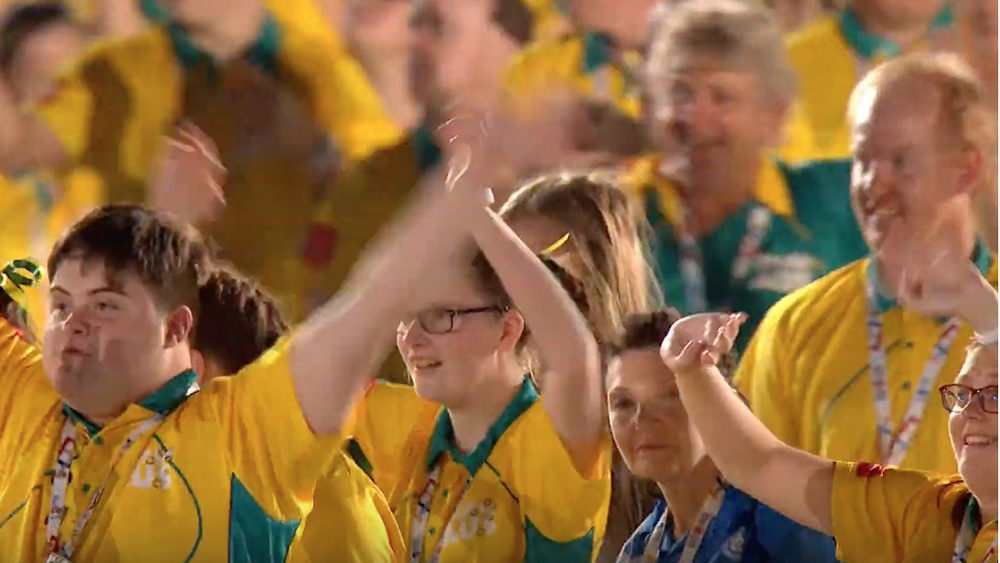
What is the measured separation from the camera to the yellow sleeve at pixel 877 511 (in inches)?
71.8

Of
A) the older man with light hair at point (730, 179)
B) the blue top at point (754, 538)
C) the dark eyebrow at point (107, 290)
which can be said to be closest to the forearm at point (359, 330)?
the dark eyebrow at point (107, 290)

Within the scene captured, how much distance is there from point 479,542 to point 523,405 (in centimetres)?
17

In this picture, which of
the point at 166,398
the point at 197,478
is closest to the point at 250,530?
the point at 197,478

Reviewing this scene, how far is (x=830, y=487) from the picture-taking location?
187 centimetres

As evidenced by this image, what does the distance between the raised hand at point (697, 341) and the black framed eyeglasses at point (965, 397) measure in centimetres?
25

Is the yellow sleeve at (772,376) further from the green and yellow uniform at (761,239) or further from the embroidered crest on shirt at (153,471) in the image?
the embroidered crest on shirt at (153,471)

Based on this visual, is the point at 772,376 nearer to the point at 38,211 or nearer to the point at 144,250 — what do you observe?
the point at 144,250

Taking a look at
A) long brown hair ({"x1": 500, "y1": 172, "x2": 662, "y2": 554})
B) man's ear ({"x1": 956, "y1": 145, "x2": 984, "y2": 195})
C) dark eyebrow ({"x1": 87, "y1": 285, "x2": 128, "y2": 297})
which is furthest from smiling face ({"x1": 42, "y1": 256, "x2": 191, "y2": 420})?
man's ear ({"x1": 956, "y1": 145, "x2": 984, "y2": 195})

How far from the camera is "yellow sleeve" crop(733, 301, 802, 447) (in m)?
2.06

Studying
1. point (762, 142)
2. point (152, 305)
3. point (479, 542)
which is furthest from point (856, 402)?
point (152, 305)

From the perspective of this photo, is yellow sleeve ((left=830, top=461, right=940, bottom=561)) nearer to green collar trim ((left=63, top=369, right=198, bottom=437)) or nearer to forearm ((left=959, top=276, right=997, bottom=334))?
forearm ((left=959, top=276, right=997, bottom=334))

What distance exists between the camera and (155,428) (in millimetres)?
1985

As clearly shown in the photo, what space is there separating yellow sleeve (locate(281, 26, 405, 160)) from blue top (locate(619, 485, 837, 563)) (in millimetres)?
649

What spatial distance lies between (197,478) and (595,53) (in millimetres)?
746
